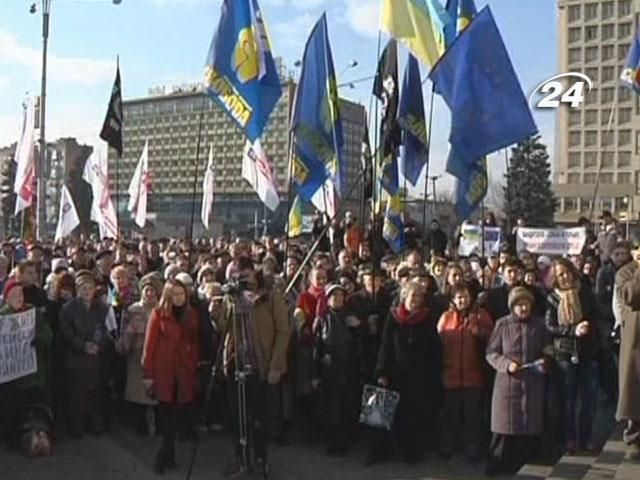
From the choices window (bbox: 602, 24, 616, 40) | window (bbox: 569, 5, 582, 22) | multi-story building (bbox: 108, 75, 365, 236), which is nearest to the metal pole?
multi-story building (bbox: 108, 75, 365, 236)

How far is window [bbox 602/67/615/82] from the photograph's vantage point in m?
117

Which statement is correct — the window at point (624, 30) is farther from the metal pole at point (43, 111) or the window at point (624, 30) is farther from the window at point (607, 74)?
the metal pole at point (43, 111)

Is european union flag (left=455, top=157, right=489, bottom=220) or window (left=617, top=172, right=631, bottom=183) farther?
window (left=617, top=172, right=631, bottom=183)

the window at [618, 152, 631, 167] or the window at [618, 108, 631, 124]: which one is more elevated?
the window at [618, 108, 631, 124]

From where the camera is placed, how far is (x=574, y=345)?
843cm

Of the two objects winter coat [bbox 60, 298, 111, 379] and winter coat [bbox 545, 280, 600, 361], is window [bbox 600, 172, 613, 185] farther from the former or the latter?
winter coat [bbox 60, 298, 111, 379]

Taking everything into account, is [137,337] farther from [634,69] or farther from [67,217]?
[634,69]

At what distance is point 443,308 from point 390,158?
4.12 meters

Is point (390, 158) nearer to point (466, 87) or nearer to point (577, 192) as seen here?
point (466, 87)

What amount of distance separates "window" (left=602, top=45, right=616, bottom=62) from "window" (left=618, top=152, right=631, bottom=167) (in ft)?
37.9

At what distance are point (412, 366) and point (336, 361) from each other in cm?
77

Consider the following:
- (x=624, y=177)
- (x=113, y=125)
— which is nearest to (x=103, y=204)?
(x=113, y=125)

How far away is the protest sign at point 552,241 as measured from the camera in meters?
15.2

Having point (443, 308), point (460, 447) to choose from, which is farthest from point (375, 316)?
point (460, 447)
